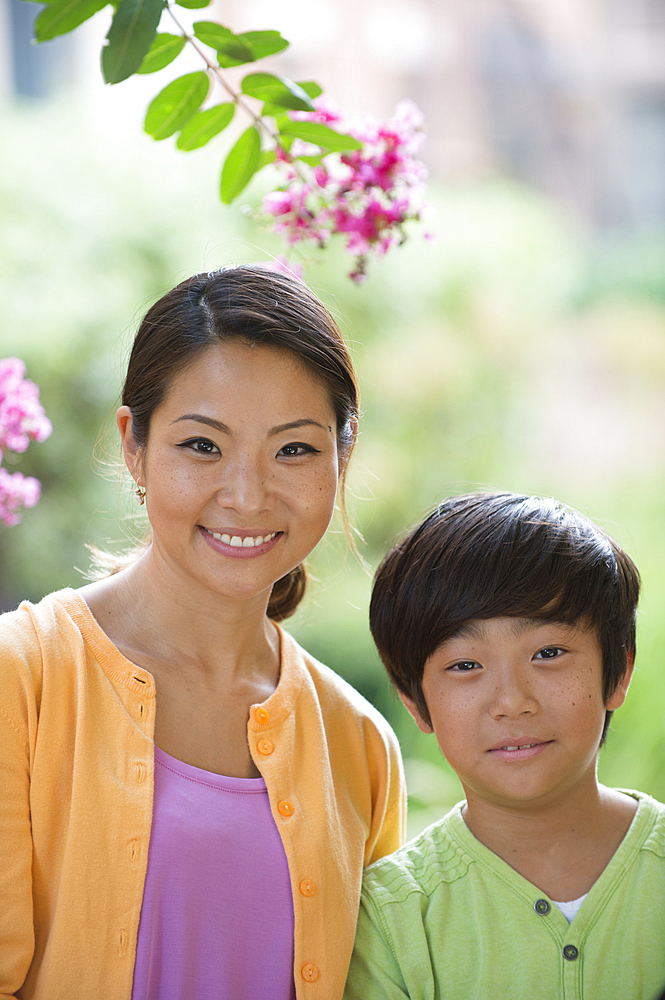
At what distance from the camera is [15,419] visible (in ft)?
5.77

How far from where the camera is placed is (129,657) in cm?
153

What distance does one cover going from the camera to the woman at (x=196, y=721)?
1366mm

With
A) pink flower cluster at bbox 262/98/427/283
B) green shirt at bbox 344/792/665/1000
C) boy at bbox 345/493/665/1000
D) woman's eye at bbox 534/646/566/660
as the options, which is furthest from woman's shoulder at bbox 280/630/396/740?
pink flower cluster at bbox 262/98/427/283

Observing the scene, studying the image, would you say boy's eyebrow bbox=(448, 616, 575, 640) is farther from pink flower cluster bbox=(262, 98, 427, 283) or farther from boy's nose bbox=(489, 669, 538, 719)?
pink flower cluster bbox=(262, 98, 427, 283)

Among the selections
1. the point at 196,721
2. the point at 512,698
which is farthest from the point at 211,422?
the point at 512,698

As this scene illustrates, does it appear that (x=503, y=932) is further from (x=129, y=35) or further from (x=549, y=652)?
(x=129, y=35)

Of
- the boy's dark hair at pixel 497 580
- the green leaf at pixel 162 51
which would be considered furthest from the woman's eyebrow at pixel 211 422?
the green leaf at pixel 162 51

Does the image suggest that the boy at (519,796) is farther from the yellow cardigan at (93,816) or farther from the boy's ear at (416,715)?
the yellow cardigan at (93,816)

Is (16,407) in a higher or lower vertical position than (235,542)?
higher

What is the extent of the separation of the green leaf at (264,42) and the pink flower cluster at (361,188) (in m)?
0.33

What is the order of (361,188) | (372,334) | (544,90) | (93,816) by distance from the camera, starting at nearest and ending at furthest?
(93,816)
(361,188)
(372,334)
(544,90)

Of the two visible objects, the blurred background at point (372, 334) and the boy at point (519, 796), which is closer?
the boy at point (519, 796)

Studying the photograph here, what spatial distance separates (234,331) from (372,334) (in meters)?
3.84

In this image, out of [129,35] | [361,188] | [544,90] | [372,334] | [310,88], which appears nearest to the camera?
[129,35]
